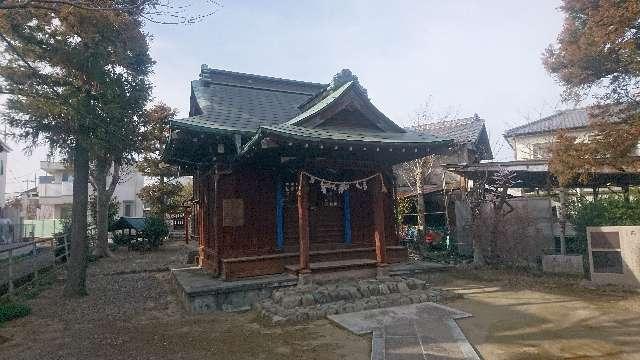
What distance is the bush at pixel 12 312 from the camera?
9.15 meters

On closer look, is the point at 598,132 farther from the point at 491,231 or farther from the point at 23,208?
the point at 23,208

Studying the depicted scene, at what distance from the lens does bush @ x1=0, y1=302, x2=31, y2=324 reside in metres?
9.15

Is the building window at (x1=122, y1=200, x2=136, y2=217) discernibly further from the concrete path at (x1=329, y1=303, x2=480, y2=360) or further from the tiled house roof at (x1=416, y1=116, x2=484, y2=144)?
the concrete path at (x1=329, y1=303, x2=480, y2=360)

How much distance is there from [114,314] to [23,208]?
55.4 meters

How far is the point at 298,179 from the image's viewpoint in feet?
34.3

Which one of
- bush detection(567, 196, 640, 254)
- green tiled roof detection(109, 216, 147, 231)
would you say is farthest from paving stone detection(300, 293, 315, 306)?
green tiled roof detection(109, 216, 147, 231)

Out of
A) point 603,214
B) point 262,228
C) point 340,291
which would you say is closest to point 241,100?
point 262,228

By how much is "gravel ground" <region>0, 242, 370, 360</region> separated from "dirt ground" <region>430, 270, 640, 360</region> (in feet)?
7.96

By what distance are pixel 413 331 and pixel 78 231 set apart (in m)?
10.1

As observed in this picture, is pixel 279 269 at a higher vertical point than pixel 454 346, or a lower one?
higher

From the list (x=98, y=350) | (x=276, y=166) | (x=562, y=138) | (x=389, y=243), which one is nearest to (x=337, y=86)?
(x=276, y=166)

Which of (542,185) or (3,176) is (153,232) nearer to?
(3,176)

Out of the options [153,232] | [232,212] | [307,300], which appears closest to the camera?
[307,300]

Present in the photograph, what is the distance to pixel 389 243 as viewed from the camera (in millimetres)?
13094
